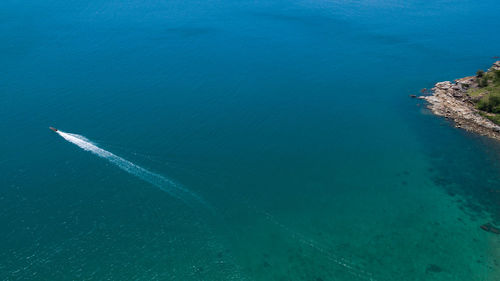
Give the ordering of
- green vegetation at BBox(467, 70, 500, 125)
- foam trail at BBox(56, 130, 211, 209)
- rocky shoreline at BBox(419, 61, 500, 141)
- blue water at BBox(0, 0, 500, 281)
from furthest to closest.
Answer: green vegetation at BBox(467, 70, 500, 125)
rocky shoreline at BBox(419, 61, 500, 141)
foam trail at BBox(56, 130, 211, 209)
blue water at BBox(0, 0, 500, 281)

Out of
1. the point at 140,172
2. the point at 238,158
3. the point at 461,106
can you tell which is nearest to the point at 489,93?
the point at 461,106

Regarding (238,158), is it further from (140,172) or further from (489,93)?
(489,93)

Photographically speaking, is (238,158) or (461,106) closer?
(238,158)

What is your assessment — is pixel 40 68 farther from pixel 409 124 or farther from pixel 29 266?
pixel 409 124

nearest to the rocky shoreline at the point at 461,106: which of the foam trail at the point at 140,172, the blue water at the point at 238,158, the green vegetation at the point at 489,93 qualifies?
the green vegetation at the point at 489,93

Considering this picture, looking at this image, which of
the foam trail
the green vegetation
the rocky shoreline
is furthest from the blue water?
the green vegetation

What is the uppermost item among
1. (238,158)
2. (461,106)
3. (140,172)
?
(461,106)

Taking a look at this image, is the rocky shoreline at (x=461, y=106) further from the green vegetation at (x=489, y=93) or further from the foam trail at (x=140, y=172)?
the foam trail at (x=140, y=172)

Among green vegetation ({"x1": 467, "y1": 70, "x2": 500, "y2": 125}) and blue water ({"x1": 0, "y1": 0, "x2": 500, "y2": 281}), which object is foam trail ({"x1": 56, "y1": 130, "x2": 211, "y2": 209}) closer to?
blue water ({"x1": 0, "y1": 0, "x2": 500, "y2": 281})
